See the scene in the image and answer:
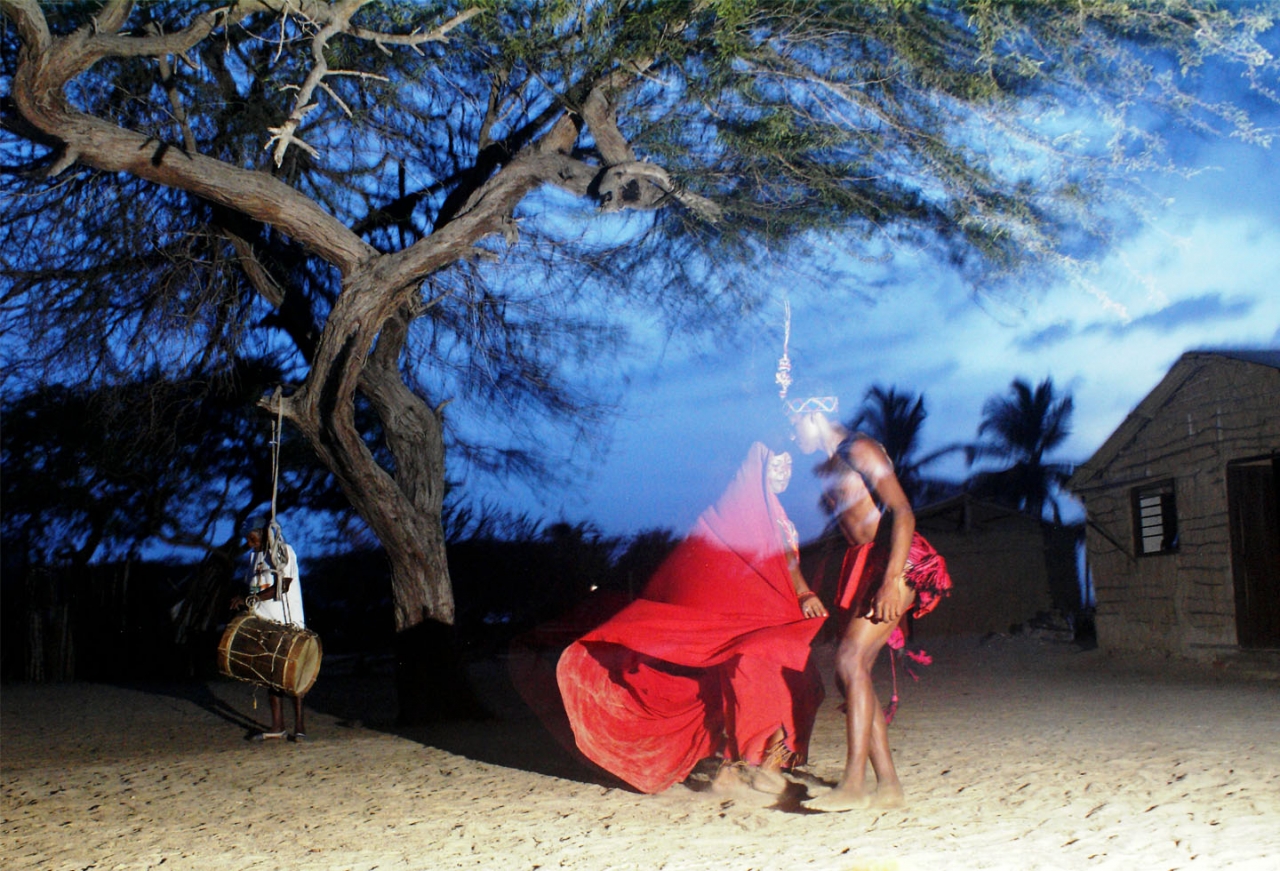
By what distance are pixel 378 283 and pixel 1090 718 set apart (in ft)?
19.9

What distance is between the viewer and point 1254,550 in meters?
11.8

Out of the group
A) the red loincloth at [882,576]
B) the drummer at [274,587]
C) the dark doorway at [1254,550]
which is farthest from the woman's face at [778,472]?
the dark doorway at [1254,550]

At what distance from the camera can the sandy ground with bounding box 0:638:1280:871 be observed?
3955mm

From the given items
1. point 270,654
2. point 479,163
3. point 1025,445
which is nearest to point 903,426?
point 1025,445

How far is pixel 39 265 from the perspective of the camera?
351 inches

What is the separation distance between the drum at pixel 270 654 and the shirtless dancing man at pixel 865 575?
3.67 meters

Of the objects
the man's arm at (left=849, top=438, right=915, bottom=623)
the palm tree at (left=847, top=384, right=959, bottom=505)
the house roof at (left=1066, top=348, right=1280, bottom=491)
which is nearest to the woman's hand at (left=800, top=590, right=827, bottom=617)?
the man's arm at (left=849, top=438, right=915, bottom=623)

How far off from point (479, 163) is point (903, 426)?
23.1 metres

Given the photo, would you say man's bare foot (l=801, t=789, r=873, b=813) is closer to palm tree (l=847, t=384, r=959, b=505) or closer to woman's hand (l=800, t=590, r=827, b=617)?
woman's hand (l=800, t=590, r=827, b=617)

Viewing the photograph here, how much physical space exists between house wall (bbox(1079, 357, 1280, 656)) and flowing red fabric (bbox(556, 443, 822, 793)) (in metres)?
8.43

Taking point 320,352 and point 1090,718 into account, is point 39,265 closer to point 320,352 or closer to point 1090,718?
point 320,352

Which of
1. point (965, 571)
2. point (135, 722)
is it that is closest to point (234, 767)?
point (135, 722)

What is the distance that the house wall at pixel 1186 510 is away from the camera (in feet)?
37.9

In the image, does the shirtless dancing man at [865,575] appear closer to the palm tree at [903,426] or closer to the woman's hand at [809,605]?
the woman's hand at [809,605]
